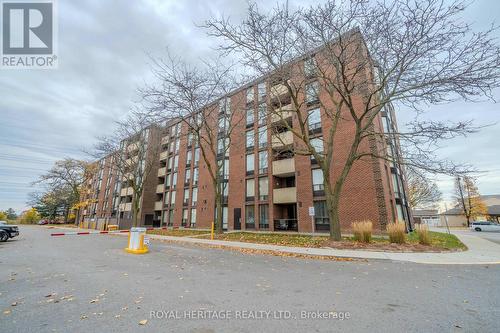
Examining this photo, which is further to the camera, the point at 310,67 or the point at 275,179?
the point at 275,179

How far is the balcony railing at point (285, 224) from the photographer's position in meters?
23.7

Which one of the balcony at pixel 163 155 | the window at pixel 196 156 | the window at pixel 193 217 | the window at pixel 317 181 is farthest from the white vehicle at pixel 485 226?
the balcony at pixel 163 155

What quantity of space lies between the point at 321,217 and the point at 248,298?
17476mm

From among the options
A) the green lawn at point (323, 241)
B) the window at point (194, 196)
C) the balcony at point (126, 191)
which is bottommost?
the green lawn at point (323, 241)

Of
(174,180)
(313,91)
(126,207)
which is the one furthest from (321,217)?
(126,207)

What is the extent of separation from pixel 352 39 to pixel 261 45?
4.96 meters

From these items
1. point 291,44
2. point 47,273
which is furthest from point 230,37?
point 47,273

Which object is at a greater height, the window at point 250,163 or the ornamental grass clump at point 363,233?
the window at point 250,163

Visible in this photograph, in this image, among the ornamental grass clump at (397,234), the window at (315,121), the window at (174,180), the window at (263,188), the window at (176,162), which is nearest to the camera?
the ornamental grass clump at (397,234)

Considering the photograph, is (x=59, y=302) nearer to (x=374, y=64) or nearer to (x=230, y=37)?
(x=230, y=37)

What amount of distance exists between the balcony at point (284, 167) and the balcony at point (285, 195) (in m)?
1.55

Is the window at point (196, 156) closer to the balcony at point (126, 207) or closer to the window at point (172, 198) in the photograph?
the window at point (172, 198)

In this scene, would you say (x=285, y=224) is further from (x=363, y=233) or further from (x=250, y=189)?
(x=363, y=233)

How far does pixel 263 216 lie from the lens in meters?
25.1
